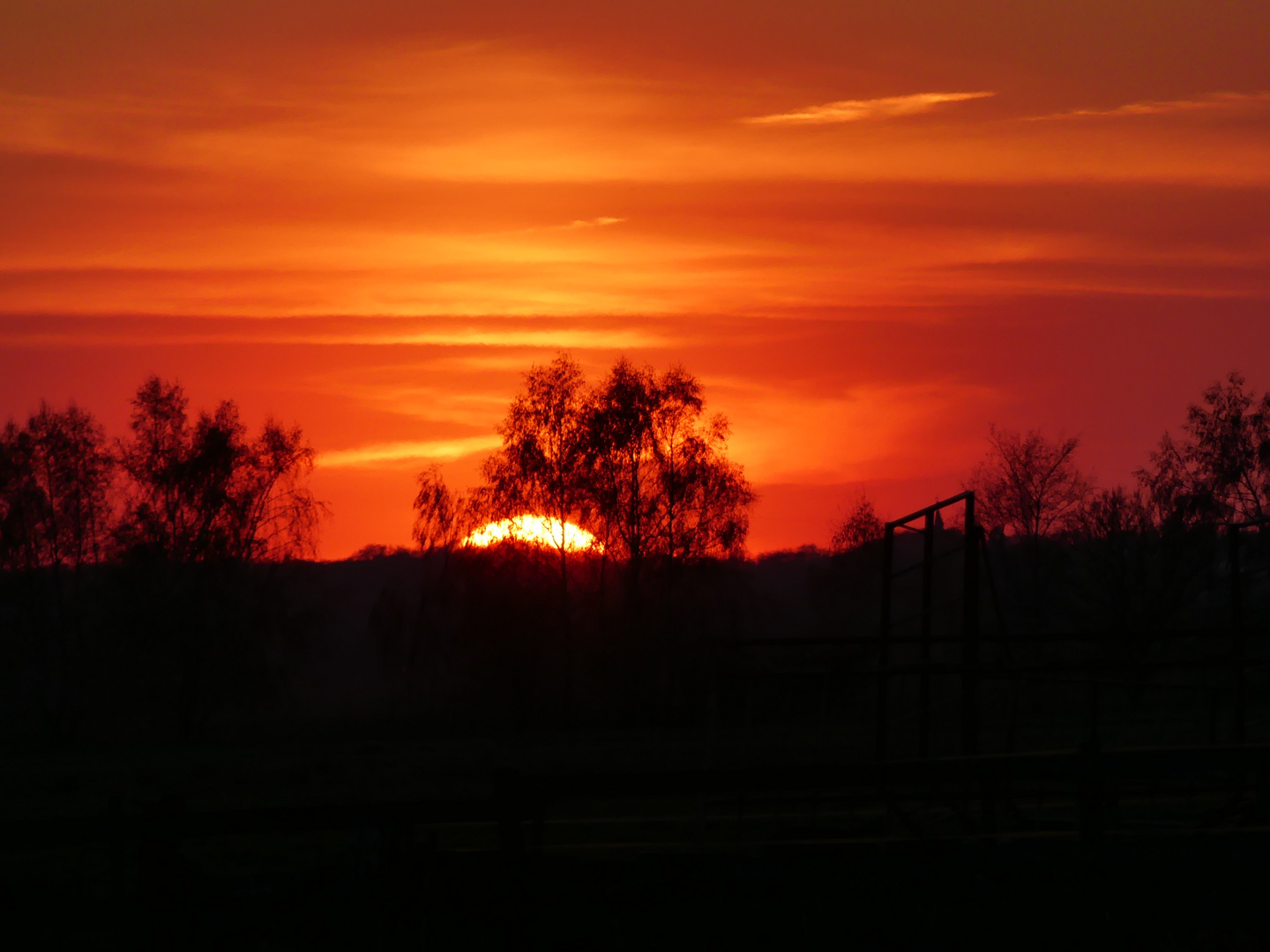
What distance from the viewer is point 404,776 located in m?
27.2

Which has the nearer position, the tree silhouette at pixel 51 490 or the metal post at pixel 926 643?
the metal post at pixel 926 643

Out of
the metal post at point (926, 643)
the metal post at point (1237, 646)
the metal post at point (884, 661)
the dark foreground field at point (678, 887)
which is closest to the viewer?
the dark foreground field at point (678, 887)

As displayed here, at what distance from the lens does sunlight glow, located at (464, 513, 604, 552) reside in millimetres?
46125

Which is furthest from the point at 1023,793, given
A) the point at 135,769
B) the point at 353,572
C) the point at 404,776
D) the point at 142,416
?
the point at 353,572

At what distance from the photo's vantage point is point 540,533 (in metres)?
46.3

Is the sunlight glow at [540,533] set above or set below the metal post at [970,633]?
above

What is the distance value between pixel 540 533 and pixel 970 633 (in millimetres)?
34976

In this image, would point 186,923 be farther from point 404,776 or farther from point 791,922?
point 404,776

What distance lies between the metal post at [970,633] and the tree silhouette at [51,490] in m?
42.5

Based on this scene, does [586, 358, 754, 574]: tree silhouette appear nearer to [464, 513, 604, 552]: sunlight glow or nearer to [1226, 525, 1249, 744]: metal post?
[464, 513, 604, 552]: sunlight glow

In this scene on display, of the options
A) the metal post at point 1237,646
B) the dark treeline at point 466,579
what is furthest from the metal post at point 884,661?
the dark treeline at point 466,579

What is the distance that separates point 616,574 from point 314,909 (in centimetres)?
4028

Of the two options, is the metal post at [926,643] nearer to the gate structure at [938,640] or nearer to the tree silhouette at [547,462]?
the gate structure at [938,640]

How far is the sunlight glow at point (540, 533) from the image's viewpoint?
151ft
